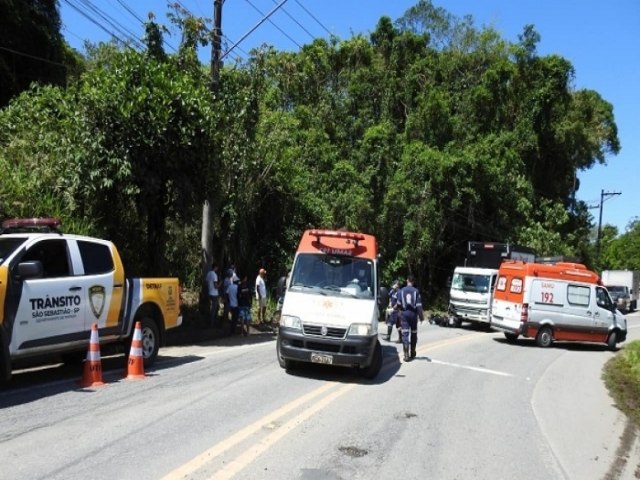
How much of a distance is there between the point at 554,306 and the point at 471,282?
19.8 ft

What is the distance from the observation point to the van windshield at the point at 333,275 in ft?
37.7

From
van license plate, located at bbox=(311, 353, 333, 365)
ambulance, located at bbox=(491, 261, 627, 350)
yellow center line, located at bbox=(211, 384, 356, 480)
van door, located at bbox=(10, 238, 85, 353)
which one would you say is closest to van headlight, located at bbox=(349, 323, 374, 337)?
van license plate, located at bbox=(311, 353, 333, 365)

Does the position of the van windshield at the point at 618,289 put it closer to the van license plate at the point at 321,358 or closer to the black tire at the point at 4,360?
the van license plate at the point at 321,358

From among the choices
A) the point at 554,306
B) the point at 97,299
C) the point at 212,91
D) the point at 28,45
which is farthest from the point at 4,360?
the point at 28,45

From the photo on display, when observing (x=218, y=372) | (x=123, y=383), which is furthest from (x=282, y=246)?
(x=123, y=383)

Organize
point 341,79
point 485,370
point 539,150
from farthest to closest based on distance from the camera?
point 539,150 < point 341,79 < point 485,370

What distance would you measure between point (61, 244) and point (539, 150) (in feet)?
129

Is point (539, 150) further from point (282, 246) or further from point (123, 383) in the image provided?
point (123, 383)

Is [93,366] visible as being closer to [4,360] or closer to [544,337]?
[4,360]

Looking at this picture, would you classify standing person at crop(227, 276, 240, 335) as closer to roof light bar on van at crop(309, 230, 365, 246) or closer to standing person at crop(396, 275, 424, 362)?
standing person at crop(396, 275, 424, 362)

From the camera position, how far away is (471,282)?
25.8 m

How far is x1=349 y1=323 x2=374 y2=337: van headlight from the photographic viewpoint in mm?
10406

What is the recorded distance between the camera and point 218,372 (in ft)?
35.9

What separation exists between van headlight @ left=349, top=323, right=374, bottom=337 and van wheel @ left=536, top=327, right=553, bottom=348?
37.4ft
